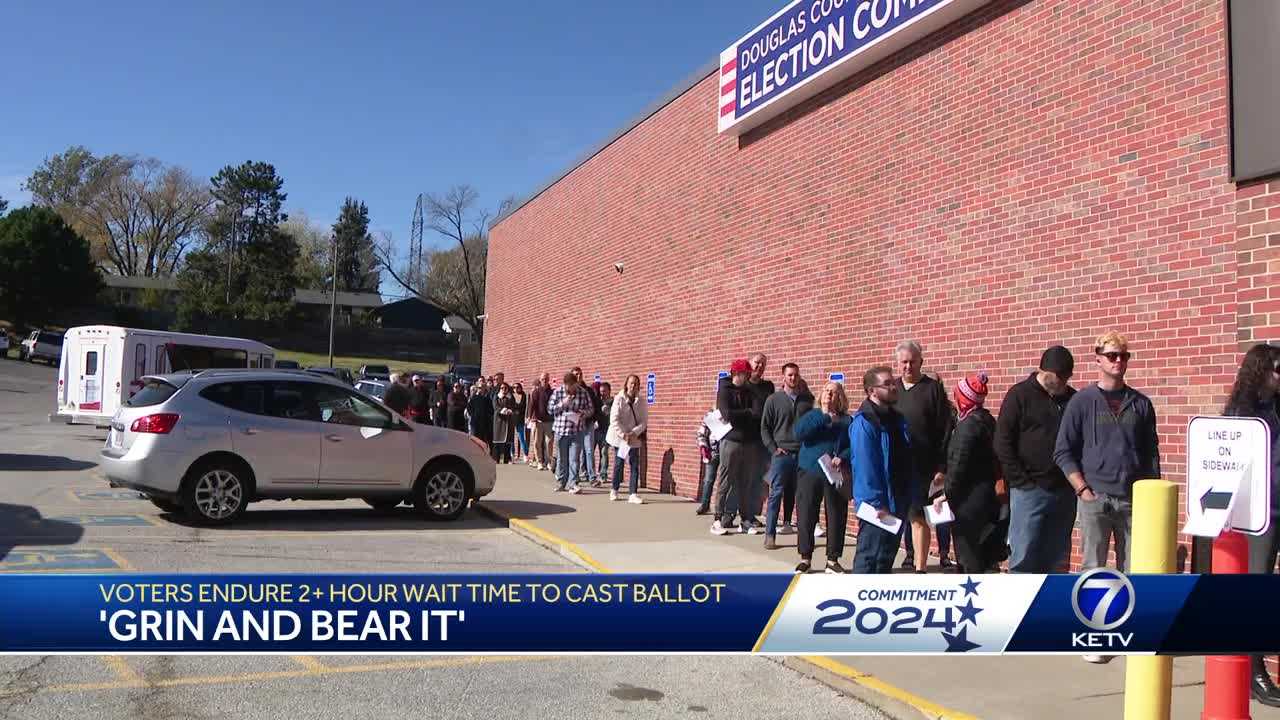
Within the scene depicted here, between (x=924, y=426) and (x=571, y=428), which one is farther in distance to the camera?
(x=571, y=428)

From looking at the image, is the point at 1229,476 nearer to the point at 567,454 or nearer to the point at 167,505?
the point at 167,505

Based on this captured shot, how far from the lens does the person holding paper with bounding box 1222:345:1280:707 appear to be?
5531 mm

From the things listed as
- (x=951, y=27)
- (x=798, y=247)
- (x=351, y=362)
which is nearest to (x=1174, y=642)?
(x=951, y=27)

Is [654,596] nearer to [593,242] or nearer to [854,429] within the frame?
[854,429]

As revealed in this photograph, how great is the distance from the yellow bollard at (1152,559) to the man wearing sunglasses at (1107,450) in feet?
7.67

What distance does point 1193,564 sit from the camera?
6012mm

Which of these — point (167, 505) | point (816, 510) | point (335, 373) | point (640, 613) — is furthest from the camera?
point (335, 373)

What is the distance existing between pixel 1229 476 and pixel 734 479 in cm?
714

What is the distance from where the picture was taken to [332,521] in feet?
39.3

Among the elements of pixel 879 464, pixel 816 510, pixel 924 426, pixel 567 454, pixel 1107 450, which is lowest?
pixel 816 510

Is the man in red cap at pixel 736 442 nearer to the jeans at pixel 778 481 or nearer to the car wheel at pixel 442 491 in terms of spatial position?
the jeans at pixel 778 481

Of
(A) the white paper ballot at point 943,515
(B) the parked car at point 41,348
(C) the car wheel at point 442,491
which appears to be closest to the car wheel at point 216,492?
(C) the car wheel at point 442,491

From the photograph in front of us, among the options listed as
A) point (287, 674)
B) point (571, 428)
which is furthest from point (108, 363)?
point (287, 674)

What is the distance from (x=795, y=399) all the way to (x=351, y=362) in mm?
63023
